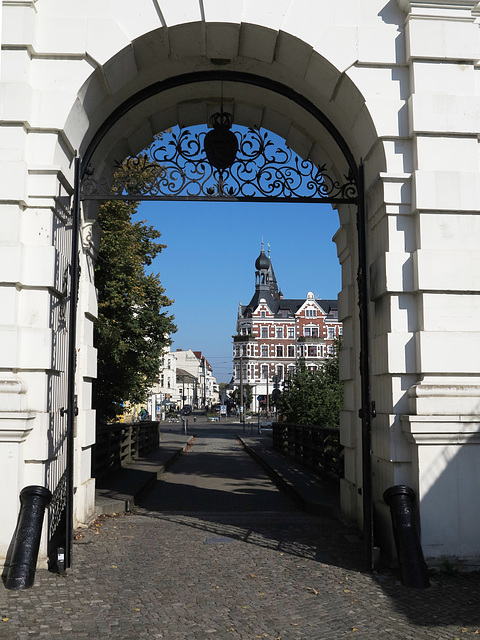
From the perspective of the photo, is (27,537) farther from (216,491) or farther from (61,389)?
(216,491)

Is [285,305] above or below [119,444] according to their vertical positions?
above

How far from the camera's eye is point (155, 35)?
7.48 m

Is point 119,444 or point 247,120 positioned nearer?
point 247,120

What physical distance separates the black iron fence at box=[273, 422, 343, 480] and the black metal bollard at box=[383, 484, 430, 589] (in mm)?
5105

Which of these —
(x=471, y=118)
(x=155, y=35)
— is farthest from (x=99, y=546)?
(x=471, y=118)

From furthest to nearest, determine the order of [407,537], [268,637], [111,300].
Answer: [111,300] → [407,537] → [268,637]

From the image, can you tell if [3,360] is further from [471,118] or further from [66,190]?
[471,118]

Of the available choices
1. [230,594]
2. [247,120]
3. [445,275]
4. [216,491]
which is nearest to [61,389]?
[230,594]

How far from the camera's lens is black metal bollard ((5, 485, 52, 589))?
19.3 ft

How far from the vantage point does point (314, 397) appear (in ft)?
74.0

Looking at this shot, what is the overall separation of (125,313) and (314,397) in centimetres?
693

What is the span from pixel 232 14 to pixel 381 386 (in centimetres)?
443

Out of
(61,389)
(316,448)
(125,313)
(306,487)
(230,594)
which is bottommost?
(306,487)

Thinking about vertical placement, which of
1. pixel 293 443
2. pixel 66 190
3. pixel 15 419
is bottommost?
pixel 293 443
